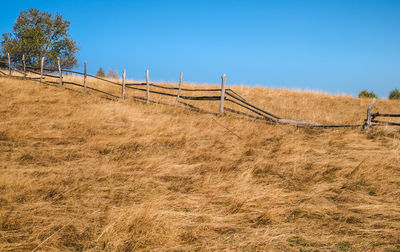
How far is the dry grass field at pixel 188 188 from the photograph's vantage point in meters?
2.28

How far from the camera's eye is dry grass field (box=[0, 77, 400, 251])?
228cm

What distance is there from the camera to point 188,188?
3.38 m

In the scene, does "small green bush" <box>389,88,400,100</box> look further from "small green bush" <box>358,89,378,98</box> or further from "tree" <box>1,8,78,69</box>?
"tree" <box>1,8,78,69</box>

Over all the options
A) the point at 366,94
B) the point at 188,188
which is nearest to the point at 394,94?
the point at 366,94

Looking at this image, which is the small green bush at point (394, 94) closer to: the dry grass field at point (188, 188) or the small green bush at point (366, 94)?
the small green bush at point (366, 94)

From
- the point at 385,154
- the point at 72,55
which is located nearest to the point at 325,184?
the point at 385,154

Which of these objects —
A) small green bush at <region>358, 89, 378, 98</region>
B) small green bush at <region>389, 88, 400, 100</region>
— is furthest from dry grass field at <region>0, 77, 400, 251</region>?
small green bush at <region>389, 88, 400, 100</region>

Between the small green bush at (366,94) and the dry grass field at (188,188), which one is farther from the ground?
the small green bush at (366,94)

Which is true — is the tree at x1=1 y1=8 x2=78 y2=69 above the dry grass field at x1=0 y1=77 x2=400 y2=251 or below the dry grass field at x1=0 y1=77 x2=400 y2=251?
above

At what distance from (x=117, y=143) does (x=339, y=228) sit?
4294 millimetres

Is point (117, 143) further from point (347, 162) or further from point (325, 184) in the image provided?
point (347, 162)

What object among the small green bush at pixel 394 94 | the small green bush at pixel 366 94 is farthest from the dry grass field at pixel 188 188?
the small green bush at pixel 394 94

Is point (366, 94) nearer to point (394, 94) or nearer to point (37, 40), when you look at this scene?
point (394, 94)

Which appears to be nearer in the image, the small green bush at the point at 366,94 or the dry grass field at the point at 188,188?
the dry grass field at the point at 188,188
